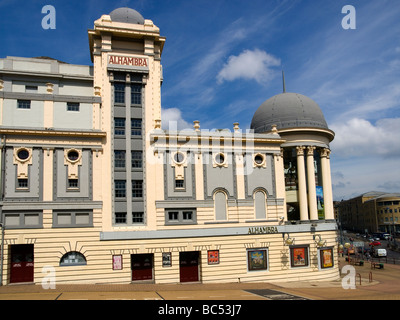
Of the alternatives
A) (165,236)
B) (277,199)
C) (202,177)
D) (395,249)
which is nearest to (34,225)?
(165,236)

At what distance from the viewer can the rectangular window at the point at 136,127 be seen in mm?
39372

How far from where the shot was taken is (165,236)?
37688 mm

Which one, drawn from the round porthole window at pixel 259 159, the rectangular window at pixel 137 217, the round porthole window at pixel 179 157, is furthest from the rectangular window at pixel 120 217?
the round porthole window at pixel 259 159

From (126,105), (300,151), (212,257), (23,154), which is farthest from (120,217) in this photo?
(300,151)

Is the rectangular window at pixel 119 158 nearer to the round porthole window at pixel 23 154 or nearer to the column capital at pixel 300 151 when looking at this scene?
the round porthole window at pixel 23 154

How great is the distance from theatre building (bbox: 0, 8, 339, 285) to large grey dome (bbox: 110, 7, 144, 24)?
12 centimetres

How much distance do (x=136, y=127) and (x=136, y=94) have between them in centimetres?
372

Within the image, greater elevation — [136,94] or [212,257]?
[136,94]

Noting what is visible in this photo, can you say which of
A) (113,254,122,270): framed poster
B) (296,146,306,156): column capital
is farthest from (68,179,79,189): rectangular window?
(296,146,306,156): column capital

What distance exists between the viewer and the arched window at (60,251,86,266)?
34906mm

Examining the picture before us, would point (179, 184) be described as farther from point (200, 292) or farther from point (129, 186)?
point (200, 292)

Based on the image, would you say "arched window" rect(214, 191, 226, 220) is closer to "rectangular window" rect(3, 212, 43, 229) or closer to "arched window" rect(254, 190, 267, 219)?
"arched window" rect(254, 190, 267, 219)

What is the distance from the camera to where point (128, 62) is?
3994cm

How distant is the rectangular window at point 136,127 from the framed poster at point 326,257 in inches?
968
